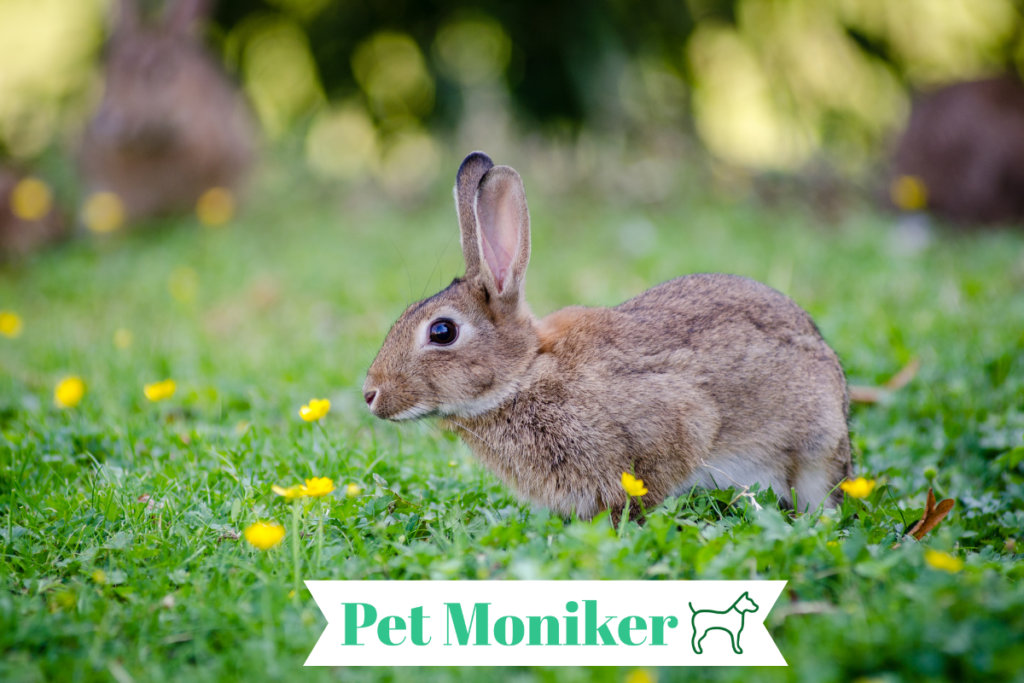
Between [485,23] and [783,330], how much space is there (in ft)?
27.3

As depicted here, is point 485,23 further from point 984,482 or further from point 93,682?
point 93,682

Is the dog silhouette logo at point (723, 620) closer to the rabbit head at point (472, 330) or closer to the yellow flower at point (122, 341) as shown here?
the rabbit head at point (472, 330)

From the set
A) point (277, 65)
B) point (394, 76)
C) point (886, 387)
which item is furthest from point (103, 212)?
point (886, 387)

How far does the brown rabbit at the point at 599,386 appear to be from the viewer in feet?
10.7

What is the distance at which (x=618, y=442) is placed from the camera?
10.5ft

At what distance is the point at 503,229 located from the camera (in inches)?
138

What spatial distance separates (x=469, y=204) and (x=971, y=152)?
27.5 ft

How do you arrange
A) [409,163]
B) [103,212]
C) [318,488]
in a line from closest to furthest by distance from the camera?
[318,488] → [103,212] → [409,163]

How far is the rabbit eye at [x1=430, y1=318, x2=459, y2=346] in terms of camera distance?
341cm

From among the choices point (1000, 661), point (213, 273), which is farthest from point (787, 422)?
point (213, 273)

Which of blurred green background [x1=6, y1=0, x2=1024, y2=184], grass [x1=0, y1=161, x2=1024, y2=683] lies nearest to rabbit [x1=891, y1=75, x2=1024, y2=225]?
blurred green background [x1=6, y1=0, x2=1024, y2=184]

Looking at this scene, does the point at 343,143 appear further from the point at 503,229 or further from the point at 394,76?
the point at 503,229

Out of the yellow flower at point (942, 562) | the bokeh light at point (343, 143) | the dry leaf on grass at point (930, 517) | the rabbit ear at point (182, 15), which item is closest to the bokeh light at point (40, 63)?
the rabbit ear at point (182, 15)

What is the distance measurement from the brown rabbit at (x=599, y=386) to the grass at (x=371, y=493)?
0.78ft
